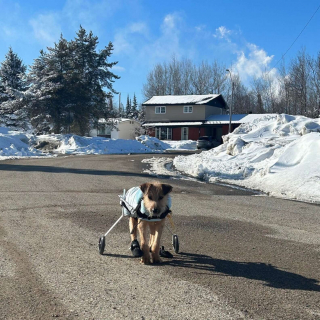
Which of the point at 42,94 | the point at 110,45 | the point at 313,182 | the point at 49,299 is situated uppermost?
the point at 110,45

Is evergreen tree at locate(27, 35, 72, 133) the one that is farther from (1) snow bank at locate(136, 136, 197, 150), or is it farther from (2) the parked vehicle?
(2) the parked vehicle

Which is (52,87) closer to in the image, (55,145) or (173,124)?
(55,145)

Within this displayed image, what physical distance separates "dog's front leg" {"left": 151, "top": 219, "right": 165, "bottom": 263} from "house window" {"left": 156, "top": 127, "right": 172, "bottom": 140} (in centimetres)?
5396

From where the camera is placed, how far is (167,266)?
4816mm

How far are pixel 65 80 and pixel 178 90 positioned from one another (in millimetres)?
45259

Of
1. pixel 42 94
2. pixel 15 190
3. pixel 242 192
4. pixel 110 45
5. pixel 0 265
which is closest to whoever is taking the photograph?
pixel 0 265

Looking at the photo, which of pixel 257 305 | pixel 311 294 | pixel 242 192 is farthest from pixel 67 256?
pixel 242 192

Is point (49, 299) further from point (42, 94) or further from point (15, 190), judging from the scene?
point (42, 94)

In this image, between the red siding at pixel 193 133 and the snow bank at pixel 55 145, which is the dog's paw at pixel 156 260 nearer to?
the snow bank at pixel 55 145

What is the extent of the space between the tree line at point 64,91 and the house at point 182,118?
50.1ft

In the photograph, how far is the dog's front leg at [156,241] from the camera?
189 inches

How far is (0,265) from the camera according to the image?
4.71 meters

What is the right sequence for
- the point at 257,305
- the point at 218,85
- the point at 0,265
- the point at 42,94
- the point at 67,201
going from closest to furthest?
the point at 257,305 < the point at 0,265 < the point at 67,201 < the point at 42,94 < the point at 218,85

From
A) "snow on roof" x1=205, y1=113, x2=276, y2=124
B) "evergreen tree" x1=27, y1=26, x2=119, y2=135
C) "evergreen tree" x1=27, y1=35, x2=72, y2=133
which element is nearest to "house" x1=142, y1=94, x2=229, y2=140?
"snow on roof" x1=205, y1=113, x2=276, y2=124
